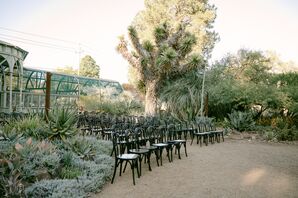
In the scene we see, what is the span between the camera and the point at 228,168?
6465mm

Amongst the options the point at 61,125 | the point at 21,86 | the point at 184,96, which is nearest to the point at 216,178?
the point at 61,125

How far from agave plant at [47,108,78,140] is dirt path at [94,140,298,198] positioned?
2182 millimetres

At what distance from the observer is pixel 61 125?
23.2 ft

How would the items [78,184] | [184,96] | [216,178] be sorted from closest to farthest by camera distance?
[78,184] → [216,178] → [184,96]

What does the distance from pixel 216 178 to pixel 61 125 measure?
4324mm

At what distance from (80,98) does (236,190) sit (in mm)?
14801

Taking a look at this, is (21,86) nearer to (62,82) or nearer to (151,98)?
(151,98)

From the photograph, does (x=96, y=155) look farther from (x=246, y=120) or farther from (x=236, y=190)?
(x=246, y=120)

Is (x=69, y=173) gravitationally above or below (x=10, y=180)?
below

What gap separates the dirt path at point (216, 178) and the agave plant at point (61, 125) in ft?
7.16

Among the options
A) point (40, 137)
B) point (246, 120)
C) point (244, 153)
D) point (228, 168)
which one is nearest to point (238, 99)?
point (246, 120)

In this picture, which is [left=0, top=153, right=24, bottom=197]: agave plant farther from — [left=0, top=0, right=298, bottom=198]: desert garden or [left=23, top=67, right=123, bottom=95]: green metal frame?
[left=23, top=67, right=123, bottom=95]: green metal frame

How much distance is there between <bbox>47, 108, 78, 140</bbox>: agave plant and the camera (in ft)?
22.9

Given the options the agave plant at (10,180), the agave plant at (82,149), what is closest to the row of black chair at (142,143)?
the agave plant at (82,149)
